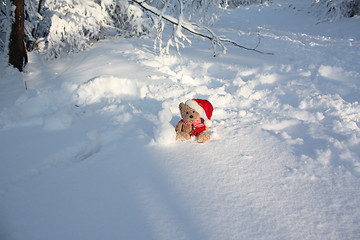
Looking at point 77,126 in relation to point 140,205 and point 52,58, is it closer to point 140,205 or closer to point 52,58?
point 140,205

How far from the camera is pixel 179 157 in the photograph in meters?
2.22

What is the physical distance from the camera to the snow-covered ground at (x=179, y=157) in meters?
1.58

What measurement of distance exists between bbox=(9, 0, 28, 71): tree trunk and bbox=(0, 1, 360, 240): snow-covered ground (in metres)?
0.78

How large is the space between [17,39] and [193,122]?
4.46 m

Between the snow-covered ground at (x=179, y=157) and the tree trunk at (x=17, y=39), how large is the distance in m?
0.78

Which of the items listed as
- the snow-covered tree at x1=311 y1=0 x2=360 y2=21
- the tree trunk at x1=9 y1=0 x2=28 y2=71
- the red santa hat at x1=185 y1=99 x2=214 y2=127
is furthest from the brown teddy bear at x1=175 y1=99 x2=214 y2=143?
the snow-covered tree at x1=311 y1=0 x2=360 y2=21

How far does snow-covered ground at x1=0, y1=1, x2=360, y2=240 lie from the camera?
158cm

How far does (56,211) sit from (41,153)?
0.91m

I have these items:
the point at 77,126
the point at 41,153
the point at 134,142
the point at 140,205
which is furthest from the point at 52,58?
the point at 140,205

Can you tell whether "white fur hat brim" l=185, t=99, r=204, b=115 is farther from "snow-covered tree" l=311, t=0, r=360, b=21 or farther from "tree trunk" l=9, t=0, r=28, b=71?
"snow-covered tree" l=311, t=0, r=360, b=21

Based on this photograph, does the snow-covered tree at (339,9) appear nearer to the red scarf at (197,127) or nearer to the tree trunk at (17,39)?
the red scarf at (197,127)

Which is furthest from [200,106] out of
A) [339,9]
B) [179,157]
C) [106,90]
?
[339,9]

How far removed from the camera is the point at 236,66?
4.67 meters

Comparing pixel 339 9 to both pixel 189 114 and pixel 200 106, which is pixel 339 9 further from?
pixel 189 114
